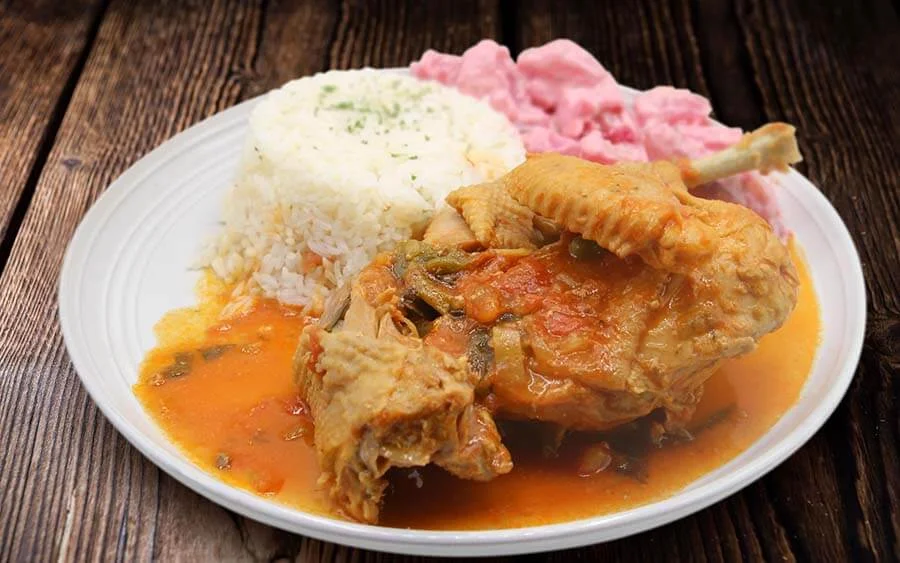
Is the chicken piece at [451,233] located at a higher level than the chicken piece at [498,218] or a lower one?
lower

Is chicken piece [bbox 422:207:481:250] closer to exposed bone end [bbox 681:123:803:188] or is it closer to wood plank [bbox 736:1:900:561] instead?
exposed bone end [bbox 681:123:803:188]

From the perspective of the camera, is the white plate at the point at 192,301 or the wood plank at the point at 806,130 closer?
the white plate at the point at 192,301

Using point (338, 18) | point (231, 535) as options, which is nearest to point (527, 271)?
point (231, 535)

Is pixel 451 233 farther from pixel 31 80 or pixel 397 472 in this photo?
pixel 31 80

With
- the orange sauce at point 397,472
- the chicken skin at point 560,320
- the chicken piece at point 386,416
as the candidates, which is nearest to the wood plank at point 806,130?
the orange sauce at point 397,472

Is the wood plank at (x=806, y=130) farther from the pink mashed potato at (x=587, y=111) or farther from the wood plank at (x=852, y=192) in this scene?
the pink mashed potato at (x=587, y=111)

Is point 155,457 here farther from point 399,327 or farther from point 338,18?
point 338,18
